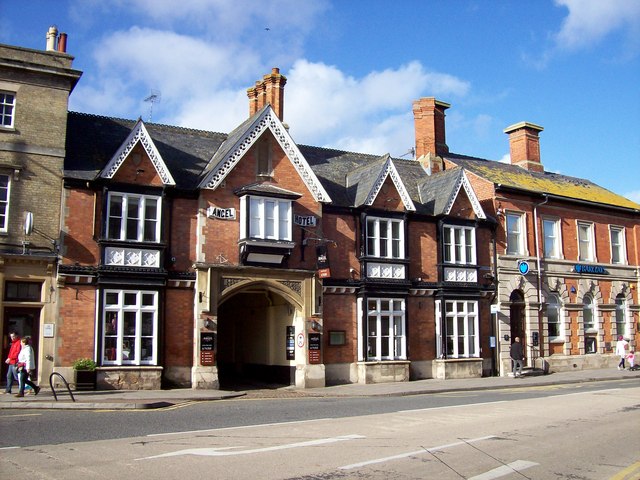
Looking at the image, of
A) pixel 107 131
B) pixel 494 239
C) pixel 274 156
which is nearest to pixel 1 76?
pixel 107 131

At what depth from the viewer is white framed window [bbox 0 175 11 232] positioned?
2134 centimetres

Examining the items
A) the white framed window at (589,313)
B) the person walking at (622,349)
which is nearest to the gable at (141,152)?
the white framed window at (589,313)

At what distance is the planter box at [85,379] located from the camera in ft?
68.5

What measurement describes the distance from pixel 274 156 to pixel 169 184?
4515mm

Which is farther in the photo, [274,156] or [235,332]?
[235,332]

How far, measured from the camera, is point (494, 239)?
102ft

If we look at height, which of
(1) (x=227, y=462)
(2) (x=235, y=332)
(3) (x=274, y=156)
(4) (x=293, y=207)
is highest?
(3) (x=274, y=156)

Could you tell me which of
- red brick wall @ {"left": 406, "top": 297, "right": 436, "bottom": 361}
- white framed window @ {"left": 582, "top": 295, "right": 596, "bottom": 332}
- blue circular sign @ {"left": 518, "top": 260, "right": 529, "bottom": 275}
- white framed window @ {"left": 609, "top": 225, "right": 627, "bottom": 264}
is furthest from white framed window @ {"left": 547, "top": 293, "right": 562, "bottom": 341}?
red brick wall @ {"left": 406, "top": 297, "right": 436, "bottom": 361}

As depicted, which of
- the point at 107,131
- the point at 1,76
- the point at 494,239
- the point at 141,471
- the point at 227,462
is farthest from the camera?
the point at 494,239

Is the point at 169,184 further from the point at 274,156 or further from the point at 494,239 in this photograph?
the point at 494,239

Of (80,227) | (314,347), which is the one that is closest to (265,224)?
(314,347)

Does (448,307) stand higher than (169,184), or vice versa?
(169,184)

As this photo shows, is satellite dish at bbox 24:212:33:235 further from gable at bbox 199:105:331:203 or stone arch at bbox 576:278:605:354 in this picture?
stone arch at bbox 576:278:605:354

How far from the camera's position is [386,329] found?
2730 cm
